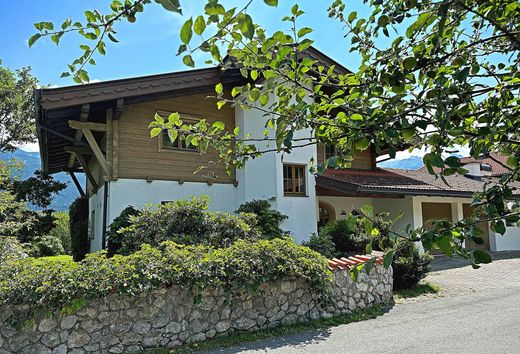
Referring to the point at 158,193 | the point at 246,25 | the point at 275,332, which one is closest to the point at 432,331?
the point at 275,332

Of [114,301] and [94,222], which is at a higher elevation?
[94,222]

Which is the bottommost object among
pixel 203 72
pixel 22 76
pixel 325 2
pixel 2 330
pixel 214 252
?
pixel 2 330

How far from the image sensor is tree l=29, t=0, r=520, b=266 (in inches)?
50.9

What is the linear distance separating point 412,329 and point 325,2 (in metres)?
6.01

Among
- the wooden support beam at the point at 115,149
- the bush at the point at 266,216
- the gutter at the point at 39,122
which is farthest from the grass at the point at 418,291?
the gutter at the point at 39,122

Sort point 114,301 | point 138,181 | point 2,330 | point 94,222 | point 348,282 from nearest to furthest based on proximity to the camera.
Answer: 1. point 2,330
2. point 114,301
3. point 348,282
4. point 138,181
5. point 94,222

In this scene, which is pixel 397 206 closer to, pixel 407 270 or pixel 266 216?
pixel 407 270

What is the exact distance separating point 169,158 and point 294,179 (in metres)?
4.05

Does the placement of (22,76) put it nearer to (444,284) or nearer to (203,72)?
(203,72)

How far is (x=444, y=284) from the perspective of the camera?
33.6ft

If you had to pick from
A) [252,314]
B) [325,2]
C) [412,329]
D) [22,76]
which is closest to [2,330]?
[252,314]

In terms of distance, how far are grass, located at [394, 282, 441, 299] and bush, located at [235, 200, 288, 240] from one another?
132 inches

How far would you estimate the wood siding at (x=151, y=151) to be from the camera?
11156mm

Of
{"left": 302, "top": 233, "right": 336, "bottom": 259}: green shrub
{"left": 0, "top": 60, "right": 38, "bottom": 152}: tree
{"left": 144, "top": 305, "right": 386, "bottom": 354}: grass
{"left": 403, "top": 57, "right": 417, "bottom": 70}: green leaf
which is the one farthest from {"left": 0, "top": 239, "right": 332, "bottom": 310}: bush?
{"left": 0, "top": 60, "right": 38, "bottom": 152}: tree
